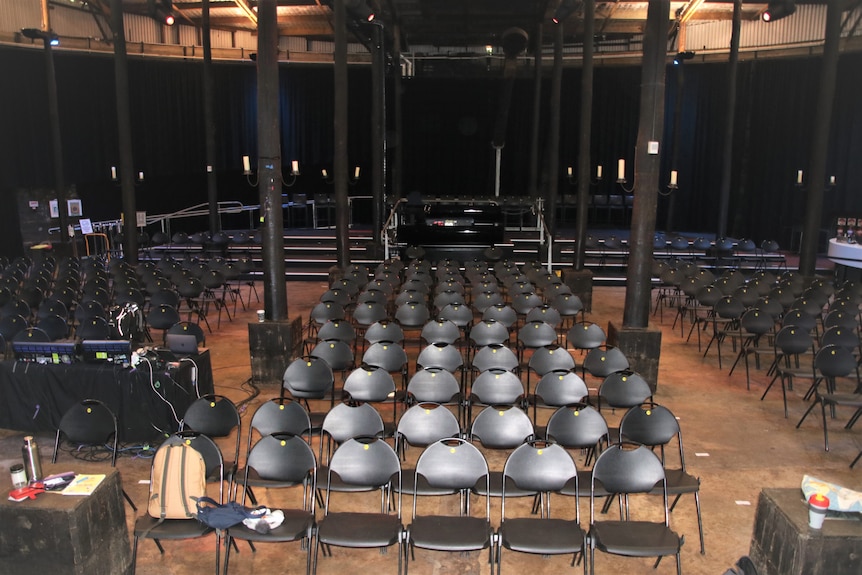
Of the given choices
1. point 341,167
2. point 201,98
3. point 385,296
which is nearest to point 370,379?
point 385,296

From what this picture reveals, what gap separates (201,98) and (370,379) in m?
18.1

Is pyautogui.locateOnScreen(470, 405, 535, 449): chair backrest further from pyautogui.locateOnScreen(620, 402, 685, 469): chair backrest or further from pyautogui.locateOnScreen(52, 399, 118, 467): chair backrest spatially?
pyautogui.locateOnScreen(52, 399, 118, 467): chair backrest

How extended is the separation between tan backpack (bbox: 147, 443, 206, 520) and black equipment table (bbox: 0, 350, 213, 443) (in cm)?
216

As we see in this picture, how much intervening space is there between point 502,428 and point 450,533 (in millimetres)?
1336

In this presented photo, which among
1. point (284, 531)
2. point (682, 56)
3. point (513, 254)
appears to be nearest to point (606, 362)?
point (284, 531)

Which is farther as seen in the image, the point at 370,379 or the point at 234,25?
the point at 234,25

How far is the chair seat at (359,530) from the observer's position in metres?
4.22

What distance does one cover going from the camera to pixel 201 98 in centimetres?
2181

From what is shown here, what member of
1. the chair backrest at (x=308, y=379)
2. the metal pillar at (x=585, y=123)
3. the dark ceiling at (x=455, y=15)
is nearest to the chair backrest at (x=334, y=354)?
the chair backrest at (x=308, y=379)

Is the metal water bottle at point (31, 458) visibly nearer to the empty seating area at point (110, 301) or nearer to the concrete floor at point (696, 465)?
the concrete floor at point (696, 465)

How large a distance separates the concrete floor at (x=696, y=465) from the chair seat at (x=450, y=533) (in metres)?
0.54

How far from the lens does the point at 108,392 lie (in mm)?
6730

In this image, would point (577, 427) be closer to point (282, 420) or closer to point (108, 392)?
point (282, 420)

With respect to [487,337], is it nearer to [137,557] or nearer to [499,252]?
[137,557]
